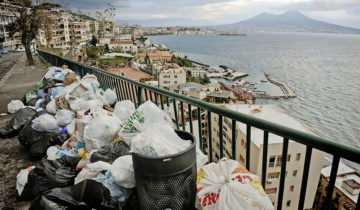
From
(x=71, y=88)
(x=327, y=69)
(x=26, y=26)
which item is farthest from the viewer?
(x=327, y=69)

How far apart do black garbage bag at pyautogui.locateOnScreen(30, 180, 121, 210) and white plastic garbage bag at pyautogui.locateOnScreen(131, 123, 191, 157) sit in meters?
0.45

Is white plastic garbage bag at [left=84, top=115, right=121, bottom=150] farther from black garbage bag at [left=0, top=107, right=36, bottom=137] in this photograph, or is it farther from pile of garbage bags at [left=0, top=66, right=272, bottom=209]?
black garbage bag at [left=0, top=107, right=36, bottom=137]

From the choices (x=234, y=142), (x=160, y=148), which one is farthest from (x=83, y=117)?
(x=234, y=142)

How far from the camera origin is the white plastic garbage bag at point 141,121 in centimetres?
237

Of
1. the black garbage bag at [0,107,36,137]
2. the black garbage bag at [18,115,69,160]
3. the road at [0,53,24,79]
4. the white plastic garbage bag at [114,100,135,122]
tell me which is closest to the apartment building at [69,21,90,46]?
the road at [0,53,24,79]

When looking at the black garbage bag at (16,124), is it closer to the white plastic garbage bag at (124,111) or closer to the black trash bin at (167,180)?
the white plastic garbage bag at (124,111)

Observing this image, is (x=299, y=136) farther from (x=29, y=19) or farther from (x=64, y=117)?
(x=29, y=19)

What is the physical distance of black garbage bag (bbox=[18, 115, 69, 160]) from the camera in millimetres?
3289

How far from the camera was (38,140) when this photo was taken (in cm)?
340

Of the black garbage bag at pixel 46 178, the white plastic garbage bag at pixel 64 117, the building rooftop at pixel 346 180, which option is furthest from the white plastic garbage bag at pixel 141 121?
the building rooftop at pixel 346 180

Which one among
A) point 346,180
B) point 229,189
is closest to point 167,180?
point 229,189

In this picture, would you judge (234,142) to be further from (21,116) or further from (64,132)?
(21,116)

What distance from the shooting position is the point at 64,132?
359cm

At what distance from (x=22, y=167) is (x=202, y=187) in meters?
2.84
